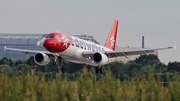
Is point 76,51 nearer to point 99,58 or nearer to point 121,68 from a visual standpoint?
point 99,58

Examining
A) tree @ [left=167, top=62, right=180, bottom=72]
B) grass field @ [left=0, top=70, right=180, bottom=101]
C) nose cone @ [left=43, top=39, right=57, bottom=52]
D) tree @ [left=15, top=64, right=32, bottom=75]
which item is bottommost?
grass field @ [left=0, top=70, right=180, bottom=101]

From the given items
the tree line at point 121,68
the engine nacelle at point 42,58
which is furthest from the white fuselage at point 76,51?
the engine nacelle at point 42,58

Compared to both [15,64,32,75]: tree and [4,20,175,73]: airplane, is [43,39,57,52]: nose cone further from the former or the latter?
[15,64,32,75]: tree

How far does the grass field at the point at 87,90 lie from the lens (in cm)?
2244

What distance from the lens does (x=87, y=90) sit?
22.9 meters

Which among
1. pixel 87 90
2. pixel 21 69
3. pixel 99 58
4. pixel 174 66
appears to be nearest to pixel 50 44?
pixel 99 58

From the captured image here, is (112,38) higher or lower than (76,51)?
higher

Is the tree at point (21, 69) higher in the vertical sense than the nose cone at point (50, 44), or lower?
lower

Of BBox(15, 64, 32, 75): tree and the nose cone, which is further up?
the nose cone

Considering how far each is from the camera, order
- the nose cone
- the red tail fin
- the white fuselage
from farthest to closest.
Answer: the red tail fin < the white fuselage < the nose cone

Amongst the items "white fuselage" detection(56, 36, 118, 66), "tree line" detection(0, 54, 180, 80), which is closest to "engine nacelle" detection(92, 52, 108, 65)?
"white fuselage" detection(56, 36, 118, 66)

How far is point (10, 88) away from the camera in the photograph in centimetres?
2339

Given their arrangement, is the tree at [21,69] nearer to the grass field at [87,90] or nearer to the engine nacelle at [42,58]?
the grass field at [87,90]

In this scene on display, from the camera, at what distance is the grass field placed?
883 inches
